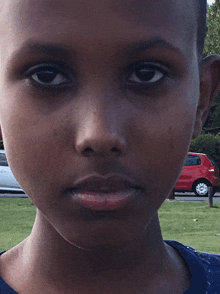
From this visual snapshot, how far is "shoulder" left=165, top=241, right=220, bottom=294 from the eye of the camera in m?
1.85

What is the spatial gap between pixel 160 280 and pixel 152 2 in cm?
117

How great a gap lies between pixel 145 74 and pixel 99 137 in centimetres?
35

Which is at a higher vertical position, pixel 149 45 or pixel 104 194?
pixel 149 45

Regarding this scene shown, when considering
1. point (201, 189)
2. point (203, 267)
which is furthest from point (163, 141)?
point (201, 189)

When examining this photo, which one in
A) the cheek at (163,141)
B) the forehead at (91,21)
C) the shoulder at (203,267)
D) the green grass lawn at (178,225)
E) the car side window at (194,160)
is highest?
the forehead at (91,21)

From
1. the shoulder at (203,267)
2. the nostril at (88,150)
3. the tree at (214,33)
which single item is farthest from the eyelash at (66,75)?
the tree at (214,33)

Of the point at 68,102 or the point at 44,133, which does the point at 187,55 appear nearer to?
the point at 68,102

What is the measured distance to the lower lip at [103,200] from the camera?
1.40 m

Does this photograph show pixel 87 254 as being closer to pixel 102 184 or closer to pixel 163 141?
pixel 102 184

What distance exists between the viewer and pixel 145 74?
1.53 meters

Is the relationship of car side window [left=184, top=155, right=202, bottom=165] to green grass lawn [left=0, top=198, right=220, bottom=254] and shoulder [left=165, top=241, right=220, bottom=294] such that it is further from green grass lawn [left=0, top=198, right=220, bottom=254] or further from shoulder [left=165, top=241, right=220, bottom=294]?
shoulder [left=165, top=241, right=220, bottom=294]

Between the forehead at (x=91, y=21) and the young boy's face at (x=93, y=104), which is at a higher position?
the forehead at (x=91, y=21)

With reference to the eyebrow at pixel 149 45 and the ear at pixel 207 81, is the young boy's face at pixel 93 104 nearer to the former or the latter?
the eyebrow at pixel 149 45

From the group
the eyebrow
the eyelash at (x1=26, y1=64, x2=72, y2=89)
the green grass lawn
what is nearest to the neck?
the eyelash at (x1=26, y1=64, x2=72, y2=89)
